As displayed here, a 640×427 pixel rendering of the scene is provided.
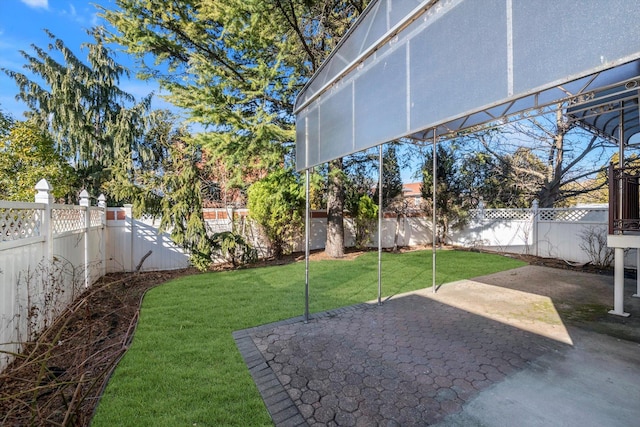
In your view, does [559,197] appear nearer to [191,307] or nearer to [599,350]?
[599,350]

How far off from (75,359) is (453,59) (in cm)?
424

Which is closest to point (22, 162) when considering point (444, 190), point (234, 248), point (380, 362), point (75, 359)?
point (234, 248)

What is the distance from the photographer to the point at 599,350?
11.0 ft

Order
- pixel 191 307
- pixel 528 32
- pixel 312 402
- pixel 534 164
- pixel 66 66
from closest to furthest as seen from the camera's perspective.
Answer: pixel 528 32, pixel 312 402, pixel 191 307, pixel 534 164, pixel 66 66

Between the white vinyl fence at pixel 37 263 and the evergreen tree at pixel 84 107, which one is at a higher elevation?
the evergreen tree at pixel 84 107

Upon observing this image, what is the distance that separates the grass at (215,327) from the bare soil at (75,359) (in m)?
0.20

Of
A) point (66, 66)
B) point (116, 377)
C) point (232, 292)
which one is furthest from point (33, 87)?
point (116, 377)

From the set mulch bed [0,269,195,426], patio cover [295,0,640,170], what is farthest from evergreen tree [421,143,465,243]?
mulch bed [0,269,195,426]

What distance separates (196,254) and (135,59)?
16.9 feet

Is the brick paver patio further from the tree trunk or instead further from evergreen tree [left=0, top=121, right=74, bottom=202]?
evergreen tree [left=0, top=121, right=74, bottom=202]

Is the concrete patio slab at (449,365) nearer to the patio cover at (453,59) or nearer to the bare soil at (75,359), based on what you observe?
the bare soil at (75,359)

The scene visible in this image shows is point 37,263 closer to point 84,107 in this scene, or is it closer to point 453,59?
point 453,59

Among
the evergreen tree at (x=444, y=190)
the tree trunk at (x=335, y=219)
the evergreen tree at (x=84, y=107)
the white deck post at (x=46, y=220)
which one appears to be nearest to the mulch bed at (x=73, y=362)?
the white deck post at (x=46, y=220)

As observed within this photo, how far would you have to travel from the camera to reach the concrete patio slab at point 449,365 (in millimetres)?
2346
